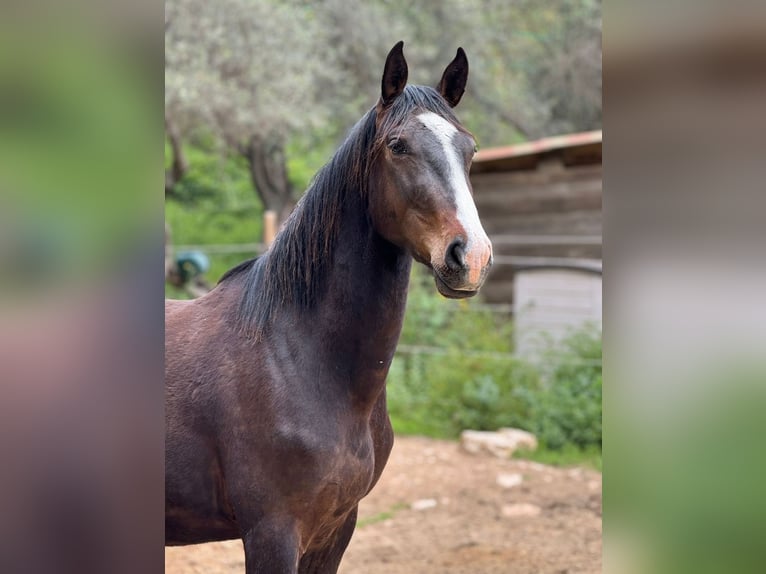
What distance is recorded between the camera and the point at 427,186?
198 centimetres

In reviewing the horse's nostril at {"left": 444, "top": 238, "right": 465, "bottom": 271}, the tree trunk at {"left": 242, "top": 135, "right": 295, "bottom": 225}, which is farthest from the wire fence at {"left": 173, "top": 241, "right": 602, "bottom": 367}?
the horse's nostril at {"left": 444, "top": 238, "right": 465, "bottom": 271}

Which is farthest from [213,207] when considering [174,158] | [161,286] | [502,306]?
[161,286]

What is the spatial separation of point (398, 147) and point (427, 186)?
146 millimetres

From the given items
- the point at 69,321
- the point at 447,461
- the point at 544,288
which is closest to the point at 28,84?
the point at 69,321

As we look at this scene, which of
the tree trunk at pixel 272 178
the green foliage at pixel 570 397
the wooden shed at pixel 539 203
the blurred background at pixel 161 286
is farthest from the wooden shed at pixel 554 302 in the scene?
the blurred background at pixel 161 286

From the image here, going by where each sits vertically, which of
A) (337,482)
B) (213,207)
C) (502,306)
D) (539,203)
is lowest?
(337,482)

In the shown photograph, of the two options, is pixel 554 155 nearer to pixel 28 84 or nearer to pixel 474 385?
pixel 474 385

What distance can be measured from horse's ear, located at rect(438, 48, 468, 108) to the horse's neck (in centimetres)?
43

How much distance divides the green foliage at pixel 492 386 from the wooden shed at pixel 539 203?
33.4 inches

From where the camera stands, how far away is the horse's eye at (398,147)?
6.65 ft

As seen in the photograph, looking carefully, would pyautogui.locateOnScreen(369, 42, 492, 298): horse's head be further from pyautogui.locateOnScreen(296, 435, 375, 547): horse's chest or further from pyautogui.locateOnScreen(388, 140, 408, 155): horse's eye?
pyautogui.locateOnScreen(296, 435, 375, 547): horse's chest

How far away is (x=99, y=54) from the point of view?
0.91 metres

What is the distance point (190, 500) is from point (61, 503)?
146cm

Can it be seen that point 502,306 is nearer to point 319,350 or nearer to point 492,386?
point 492,386
